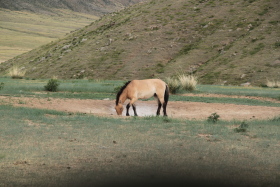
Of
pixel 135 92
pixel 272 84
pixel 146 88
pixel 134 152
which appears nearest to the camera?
pixel 134 152

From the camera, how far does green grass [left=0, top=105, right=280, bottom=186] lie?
323 inches

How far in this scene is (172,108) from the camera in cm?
2284

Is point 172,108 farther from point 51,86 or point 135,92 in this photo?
point 51,86

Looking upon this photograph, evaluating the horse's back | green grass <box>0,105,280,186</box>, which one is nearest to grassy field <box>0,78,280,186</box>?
green grass <box>0,105,280,186</box>

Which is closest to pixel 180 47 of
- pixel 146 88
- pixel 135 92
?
pixel 146 88

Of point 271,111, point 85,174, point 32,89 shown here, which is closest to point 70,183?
point 85,174

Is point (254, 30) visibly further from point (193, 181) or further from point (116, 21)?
point (193, 181)

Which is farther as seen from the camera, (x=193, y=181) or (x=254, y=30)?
(x=254, y=30)

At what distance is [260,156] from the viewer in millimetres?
10109

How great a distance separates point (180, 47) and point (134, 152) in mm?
55816

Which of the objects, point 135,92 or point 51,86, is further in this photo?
point 51,86

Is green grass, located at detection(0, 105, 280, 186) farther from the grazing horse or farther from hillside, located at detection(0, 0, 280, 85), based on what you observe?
hillside, located at detection(0, 0, 280, 85)

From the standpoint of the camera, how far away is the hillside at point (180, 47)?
172 ft

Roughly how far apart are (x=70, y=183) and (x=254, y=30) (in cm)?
5815
